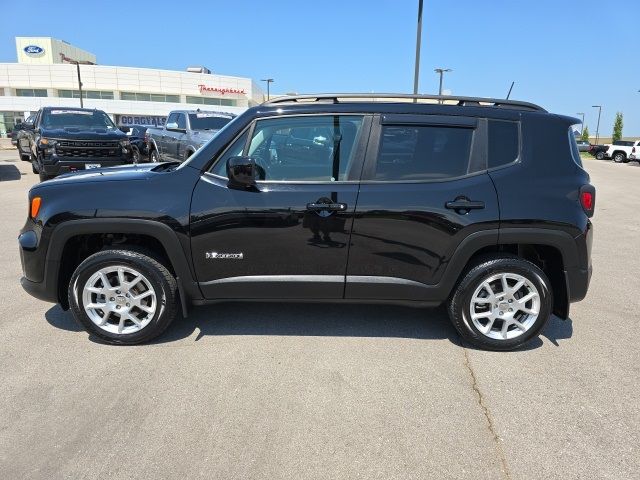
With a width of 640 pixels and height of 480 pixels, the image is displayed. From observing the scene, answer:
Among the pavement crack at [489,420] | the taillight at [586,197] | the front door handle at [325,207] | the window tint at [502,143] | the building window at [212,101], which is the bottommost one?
the pavement crack at [489,420]

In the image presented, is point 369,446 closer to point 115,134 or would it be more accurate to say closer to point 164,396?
point 164,396

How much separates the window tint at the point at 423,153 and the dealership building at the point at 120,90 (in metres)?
63.1

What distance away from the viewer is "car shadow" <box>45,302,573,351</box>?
152 inches

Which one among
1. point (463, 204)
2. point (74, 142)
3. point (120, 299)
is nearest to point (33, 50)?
point (74, 142)

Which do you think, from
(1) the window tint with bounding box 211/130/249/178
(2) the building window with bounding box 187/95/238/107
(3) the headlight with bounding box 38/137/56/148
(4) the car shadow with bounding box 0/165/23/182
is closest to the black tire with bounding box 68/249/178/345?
(1) the window tint with bounding box 211/130/249/178

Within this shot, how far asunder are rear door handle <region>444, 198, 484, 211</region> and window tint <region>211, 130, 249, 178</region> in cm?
154

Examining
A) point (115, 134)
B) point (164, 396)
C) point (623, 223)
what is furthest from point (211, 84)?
point (164, 396)

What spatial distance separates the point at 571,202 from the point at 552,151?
15.8 inches

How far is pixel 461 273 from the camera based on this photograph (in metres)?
3.60

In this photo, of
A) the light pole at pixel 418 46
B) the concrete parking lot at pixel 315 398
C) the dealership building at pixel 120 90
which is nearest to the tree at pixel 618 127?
the dealership building at pixel 120 90

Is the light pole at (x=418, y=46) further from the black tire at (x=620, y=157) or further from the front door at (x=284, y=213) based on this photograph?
the black tire at (x=620, y=157)

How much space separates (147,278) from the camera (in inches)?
138

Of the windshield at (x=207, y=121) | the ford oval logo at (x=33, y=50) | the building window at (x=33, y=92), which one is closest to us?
the windshield at (x=207, y=121)

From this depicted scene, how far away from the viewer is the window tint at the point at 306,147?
3.47m
